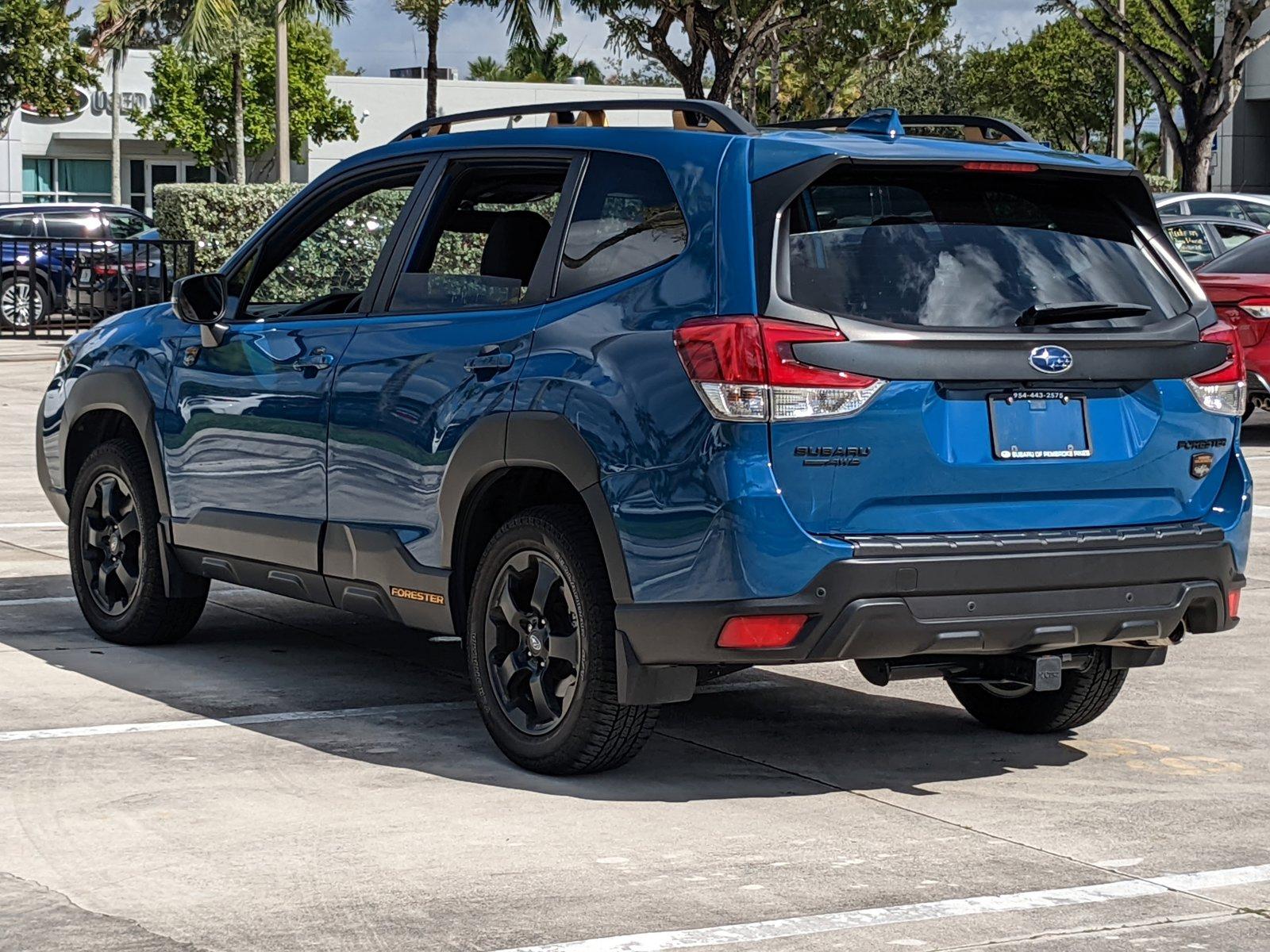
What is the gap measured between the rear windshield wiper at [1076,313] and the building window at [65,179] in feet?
199

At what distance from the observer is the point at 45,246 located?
94.4 ft

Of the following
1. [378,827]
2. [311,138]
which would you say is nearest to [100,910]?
[378,827]

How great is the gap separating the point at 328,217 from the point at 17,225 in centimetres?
2413

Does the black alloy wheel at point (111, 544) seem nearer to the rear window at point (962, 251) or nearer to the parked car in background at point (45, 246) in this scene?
the rear window at point (962, 251)

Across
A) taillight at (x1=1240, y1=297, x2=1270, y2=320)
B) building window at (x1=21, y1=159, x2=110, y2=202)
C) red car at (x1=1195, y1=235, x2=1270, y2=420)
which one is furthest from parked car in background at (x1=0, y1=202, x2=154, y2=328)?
building window at (x1=21, y1=159, x2=110, y2=202)

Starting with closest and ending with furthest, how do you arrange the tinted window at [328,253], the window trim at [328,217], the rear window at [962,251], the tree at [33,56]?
the rear window at [962,251], the window trim at [328,217], the tinted window at [328,253], the tree at [33,56]

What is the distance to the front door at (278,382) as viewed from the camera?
678cm

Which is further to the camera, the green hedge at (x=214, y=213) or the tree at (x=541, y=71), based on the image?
the tree at (x=541, y=71)

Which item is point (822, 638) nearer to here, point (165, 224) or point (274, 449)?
point (274, 449)

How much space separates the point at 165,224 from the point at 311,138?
1549 inches

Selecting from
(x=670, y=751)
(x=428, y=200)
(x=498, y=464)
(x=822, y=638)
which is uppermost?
(x=428, y=200)

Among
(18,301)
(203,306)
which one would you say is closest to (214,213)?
(18,301)

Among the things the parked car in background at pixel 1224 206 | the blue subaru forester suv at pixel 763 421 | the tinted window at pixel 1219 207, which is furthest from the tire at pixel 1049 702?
the tinted window at pixel 1219 207

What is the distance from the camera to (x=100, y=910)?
15.3 ft
